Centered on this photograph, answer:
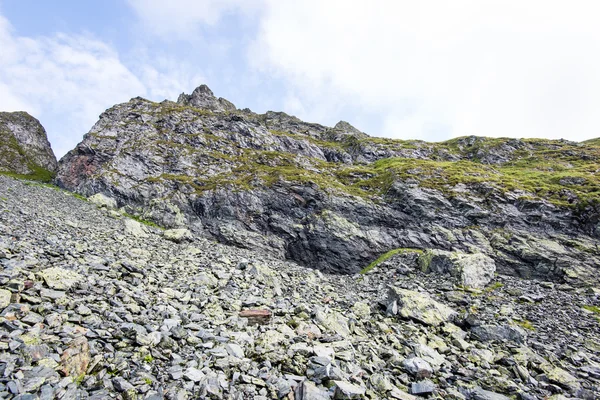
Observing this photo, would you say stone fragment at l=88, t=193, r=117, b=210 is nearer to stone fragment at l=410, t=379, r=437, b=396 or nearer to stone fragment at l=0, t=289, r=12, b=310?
stone fragment at l=0, t=289, r=12, b=310

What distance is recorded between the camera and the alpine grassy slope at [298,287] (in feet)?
27.8

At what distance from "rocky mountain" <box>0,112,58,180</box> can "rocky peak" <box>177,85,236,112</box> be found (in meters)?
59.3

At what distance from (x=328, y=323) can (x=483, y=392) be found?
6.85m

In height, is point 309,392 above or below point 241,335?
below

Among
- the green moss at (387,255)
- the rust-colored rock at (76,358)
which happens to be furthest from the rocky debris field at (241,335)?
the green moss at (387,255)

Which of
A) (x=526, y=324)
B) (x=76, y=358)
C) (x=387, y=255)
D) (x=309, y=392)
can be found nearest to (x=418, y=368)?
(x=309, y=392)

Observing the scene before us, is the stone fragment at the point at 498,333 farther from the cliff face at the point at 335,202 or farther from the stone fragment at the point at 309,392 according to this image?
the cliff face at the point at 335,202

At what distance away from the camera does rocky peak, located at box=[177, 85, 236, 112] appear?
438ft

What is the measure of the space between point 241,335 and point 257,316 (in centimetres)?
236

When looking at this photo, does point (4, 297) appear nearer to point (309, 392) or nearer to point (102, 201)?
point (309, 392)

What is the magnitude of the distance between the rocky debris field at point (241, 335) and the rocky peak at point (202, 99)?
12284cm

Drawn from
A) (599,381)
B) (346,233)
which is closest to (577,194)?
(346,233)

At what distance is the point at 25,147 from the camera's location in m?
104

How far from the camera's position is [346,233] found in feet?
137
